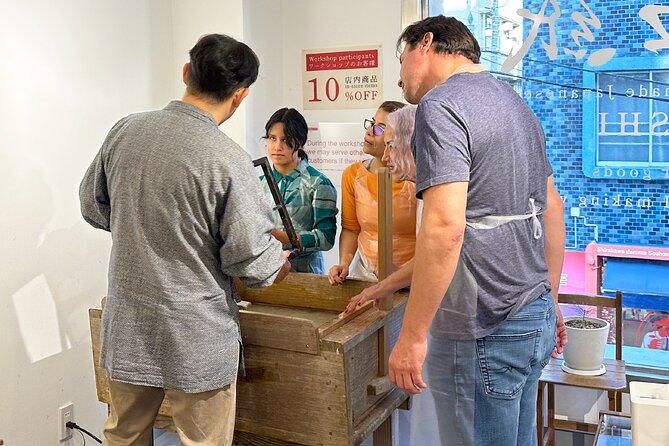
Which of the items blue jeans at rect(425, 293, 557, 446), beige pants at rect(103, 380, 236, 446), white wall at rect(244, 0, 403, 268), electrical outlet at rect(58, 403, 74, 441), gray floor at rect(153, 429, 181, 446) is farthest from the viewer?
white wall at rect(244, 0, 403, 268)

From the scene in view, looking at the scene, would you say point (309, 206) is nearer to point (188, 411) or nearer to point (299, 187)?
point (299, 187)

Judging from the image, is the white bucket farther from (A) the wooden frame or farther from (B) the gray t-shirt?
(A) the wooden frame

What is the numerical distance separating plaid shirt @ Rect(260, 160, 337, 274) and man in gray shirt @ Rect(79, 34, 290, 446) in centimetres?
100

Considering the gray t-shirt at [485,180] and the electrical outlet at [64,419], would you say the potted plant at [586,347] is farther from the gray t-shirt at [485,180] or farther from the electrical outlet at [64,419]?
the electrical outlet at [64,419]

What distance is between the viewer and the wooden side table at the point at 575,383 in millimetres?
2551

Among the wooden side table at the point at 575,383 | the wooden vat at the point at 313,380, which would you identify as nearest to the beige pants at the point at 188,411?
the wooden vat at the point at 313,380

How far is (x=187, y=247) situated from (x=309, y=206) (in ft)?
3.92

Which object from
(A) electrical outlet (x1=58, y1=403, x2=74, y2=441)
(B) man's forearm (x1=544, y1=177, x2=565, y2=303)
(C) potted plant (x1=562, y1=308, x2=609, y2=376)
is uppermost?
(B) man's forearm (x1=544, y1=177, x2=565, y2=303)

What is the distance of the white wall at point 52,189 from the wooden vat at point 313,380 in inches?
31.6

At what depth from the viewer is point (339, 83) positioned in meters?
3.41

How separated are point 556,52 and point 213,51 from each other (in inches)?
67.8

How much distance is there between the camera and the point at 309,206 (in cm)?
285

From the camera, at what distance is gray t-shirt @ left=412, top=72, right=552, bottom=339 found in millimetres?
1541

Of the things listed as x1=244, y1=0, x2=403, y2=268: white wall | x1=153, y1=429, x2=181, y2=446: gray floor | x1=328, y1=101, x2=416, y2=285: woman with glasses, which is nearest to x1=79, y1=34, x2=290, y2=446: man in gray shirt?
x1=328, y1=101, x2=416, y2=285: woman with glasses
